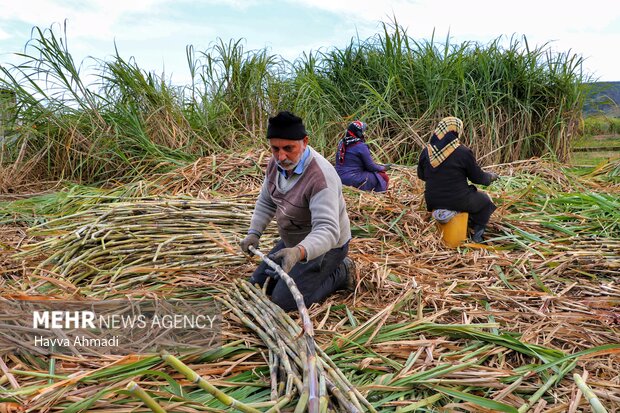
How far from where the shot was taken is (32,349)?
1.97 m

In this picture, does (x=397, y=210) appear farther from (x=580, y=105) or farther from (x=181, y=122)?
(x=580, y=105)

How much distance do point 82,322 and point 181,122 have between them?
403 cm

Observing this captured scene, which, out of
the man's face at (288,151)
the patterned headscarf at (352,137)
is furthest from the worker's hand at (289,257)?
the patterned headscarf at (352,137)

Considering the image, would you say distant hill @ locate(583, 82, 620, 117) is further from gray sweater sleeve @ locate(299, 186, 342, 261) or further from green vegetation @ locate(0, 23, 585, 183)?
gray sweater sleeve @ locate(299, 186, 342, 261)

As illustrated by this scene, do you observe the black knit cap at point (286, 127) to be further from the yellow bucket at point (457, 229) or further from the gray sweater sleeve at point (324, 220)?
the yellow bucket at point (457, 229)

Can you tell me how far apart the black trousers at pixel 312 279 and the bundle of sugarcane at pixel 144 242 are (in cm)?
43

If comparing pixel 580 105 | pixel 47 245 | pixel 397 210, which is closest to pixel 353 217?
pixel 397 210

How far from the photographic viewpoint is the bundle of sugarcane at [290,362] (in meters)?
1.50

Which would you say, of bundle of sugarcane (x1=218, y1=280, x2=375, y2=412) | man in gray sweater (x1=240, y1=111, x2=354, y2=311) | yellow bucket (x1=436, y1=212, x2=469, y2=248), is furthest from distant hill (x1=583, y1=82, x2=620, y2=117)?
bundle of sugarcane (x1=218, y1=280, x2=375, y2=412)

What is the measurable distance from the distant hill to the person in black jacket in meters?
4.56

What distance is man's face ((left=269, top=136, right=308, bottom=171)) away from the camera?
236cm

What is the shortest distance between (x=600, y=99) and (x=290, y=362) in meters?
7.33

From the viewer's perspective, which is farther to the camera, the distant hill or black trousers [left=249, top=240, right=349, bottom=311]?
the distant hill

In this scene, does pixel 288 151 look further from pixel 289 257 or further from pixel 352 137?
pixel 352 137
